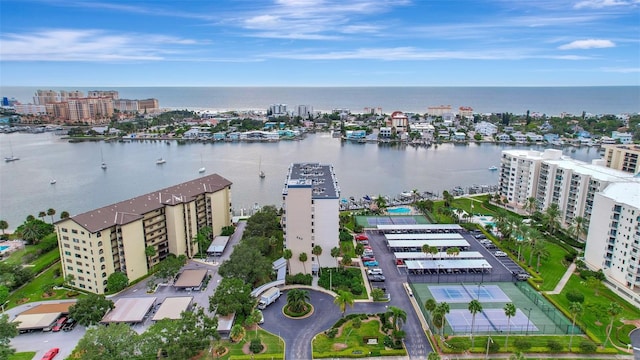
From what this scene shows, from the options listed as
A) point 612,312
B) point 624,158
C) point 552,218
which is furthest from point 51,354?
point 624,158

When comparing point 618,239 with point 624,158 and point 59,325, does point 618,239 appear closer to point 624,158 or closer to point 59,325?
point 624,158

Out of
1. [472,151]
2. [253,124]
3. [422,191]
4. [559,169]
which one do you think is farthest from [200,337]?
[253,124]

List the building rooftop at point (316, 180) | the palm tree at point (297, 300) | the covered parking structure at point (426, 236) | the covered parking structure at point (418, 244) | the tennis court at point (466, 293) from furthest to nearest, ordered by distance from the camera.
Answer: the covered parking structure at point (426, 236), the covered parking structure at point (418, 244), the building rooftop at point (316, 180), the tennis court at point (466, 293), the palm tree at point (297, 300)

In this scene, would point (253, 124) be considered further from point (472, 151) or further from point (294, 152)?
point (472, 151)

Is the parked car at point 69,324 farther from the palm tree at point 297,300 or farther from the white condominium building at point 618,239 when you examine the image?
the white condominium building at point 618,239

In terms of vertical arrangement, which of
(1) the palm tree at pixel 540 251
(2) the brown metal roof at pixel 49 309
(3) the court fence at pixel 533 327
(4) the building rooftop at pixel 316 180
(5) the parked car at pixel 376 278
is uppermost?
(4) the building rooftop at pixel 316 180

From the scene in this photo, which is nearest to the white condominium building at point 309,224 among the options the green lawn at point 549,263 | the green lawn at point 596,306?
the green lawn at point 549,263
